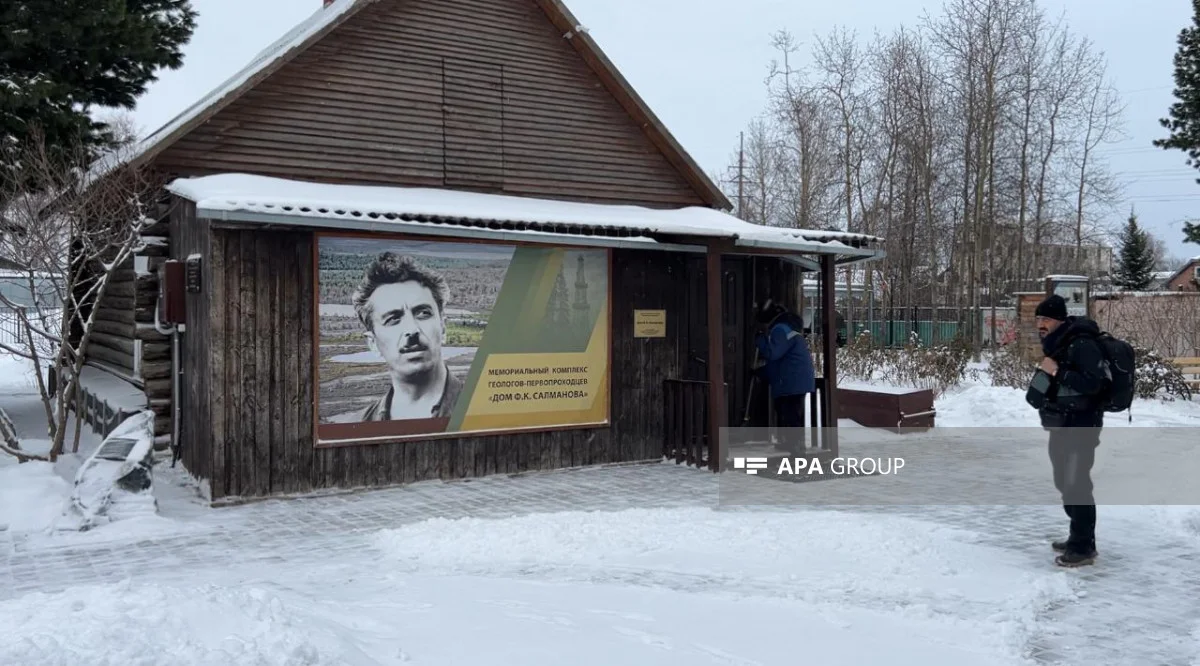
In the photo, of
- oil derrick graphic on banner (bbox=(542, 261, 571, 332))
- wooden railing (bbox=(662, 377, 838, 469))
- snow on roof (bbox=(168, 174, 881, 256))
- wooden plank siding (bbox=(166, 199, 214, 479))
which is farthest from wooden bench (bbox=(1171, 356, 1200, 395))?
wooden plank siding (bbox=(166, 199, 214, 479))

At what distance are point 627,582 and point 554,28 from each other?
24.6ft

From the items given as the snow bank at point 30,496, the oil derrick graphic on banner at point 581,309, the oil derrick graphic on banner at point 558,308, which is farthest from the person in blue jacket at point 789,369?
the snow bank at point 30,496

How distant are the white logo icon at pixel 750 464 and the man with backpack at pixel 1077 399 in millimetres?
4281

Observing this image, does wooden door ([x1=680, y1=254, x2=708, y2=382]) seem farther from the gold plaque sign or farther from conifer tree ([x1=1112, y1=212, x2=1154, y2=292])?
conifer tree ([x1=1112, y1=212, x2=1154, y2=292])

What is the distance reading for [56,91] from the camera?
13195 millimetres

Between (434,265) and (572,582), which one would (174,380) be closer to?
(434,265)

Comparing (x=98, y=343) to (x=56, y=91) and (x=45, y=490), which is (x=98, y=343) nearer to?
(x=56, y=91)

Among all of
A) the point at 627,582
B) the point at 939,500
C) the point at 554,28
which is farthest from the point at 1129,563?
the point at 554,28

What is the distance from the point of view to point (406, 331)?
10.0 metres

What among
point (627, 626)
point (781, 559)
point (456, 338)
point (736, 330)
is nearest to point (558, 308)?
point (456, 338)

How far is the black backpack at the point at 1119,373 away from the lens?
6965mm

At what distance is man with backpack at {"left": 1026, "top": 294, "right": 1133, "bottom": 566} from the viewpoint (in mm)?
6984

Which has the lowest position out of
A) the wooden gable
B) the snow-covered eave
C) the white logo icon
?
the white logo icon

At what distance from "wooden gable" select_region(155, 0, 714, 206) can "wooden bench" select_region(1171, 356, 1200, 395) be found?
11.5 meters
